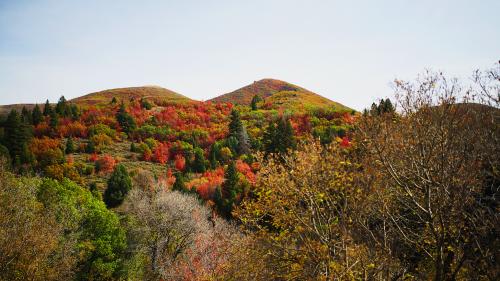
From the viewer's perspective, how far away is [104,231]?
1271 inches

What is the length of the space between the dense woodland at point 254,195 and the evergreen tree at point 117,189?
8.6 inches

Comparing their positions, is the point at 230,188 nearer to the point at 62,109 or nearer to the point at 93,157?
the point at 93,157

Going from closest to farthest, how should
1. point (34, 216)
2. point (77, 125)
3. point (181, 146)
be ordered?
point (34, 216)
point (181, 146)
point (77, 125)

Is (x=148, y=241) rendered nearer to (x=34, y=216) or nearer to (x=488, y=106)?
(x=34, y=216)

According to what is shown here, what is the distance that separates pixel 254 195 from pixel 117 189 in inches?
936

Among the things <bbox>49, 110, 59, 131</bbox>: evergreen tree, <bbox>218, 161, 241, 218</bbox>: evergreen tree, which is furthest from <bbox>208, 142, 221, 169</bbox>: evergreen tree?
<bbox>49, 110, 59, 131</bbox>: evergreen tree

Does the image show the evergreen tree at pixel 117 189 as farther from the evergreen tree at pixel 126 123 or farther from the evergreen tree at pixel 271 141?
the evergreen tree at pixel 126 123

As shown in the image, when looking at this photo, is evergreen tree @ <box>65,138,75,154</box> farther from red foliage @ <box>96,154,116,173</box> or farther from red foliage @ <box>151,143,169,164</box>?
red foliage @ <box>151,143,169,164</box>

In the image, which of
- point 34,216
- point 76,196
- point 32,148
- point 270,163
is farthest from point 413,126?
point 32,148

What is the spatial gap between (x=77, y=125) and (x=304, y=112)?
59.4 m

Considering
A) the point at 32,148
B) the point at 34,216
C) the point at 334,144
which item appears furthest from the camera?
the point at 32,148

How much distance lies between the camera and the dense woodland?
32.8ft

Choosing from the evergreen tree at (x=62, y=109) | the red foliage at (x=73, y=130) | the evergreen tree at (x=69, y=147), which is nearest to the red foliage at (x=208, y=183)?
the evergreen tree at (x=69, y=147)

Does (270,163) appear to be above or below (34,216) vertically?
above
